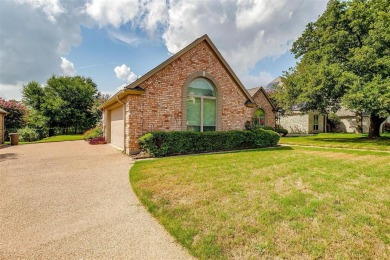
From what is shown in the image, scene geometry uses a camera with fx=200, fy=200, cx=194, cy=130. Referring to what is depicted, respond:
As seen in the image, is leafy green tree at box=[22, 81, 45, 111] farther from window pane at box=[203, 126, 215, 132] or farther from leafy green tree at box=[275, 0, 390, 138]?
leafy green tree at box=[275, 0, 390, 138]

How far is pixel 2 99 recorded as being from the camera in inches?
1168

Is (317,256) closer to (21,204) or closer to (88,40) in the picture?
(21,204)

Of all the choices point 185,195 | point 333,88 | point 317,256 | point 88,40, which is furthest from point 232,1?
point 317,256

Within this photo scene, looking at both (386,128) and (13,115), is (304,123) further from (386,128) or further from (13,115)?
(13,115)

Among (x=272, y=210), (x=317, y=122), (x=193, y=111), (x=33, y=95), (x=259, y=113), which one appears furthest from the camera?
(x=33, y=95)

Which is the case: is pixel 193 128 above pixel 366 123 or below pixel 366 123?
below

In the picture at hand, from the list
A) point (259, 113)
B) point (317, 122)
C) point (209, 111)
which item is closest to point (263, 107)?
point (259, 113)

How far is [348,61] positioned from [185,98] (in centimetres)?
1464

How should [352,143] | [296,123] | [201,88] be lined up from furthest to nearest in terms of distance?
[296,123], [352,143], [201,88]

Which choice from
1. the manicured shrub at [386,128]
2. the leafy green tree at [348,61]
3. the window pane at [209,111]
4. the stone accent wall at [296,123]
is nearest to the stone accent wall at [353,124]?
the manicured shrub at [386,128]

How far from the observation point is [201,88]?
11891mm

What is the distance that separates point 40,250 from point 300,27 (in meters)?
24.4

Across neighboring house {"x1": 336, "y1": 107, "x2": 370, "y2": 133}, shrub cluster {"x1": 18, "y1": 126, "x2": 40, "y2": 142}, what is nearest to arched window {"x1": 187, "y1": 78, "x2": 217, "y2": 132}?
shrub cluster {"x1": 18, "y1": 126, "x2": 40, "y2": 142}

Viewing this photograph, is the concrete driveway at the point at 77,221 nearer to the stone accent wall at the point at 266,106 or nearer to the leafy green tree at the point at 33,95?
the stone accent wall at the point at 266,106
